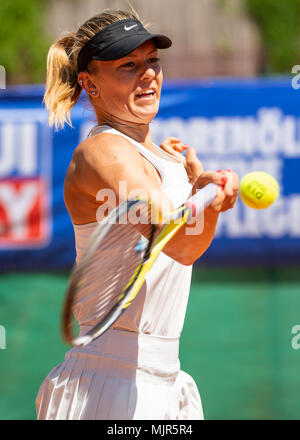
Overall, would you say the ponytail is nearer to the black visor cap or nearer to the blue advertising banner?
the black visor cap

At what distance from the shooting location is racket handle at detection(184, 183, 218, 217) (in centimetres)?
184

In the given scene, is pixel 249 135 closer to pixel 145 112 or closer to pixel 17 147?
pixel 17 147

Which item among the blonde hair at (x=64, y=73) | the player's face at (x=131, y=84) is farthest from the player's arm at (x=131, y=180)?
the blonde hair at (x=64, y=73)

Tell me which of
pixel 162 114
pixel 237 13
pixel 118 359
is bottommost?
pixel 118 359

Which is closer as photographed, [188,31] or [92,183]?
[92,183]

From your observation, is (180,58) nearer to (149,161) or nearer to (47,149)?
(47,149)

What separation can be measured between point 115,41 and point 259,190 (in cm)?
57

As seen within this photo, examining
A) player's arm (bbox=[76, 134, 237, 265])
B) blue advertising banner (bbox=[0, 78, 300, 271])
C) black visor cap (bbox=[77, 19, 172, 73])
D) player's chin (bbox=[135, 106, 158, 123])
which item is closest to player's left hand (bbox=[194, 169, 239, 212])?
player's arm (bbox=[76, 134, 237, 265])

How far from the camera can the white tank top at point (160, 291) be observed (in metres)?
1.98

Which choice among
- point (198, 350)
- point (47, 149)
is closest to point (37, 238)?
point (47, 149)

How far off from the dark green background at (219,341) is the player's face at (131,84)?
203 centimetres

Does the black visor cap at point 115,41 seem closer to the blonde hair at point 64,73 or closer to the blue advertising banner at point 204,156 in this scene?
the blonde hair at point 64,73
